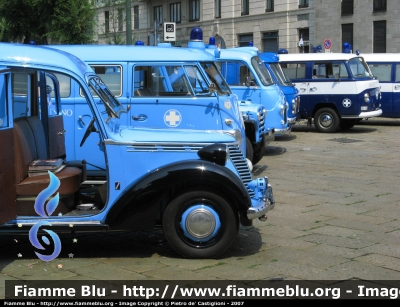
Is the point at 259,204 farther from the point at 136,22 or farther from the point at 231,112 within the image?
the point at 136,22

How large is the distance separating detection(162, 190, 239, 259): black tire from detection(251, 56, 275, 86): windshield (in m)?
8.64

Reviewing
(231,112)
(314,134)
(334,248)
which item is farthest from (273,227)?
(314,134)

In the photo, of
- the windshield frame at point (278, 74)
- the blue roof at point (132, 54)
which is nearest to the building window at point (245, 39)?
the windshield frame at point (278, 74)

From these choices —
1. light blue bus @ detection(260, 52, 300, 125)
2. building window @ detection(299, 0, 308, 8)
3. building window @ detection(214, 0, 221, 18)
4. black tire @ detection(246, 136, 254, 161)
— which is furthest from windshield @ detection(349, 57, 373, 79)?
building window @ detection(214, 0, 221, 18)

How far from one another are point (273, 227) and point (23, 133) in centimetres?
307

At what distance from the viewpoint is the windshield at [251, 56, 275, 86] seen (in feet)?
49.2

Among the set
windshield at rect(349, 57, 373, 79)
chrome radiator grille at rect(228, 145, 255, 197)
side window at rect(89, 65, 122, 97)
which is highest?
windshield at rect(349, 57, 373, 79)

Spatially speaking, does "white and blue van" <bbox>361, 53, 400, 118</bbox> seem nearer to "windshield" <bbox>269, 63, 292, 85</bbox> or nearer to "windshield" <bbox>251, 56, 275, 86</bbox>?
"windshield" <bbox>269, 63, 292, 85</bbox>

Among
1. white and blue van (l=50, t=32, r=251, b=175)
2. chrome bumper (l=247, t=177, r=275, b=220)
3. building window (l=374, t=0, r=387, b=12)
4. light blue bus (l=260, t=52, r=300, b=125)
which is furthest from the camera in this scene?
building window (l=374, t=0, r=387, b=12)

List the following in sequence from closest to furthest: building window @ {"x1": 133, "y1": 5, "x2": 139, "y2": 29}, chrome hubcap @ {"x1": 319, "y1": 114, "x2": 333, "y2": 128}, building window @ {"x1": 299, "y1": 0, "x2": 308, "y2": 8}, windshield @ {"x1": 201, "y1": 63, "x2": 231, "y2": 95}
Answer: windshield @ {"x1": 201, "y1": 63, "x2": 231, "y2": 95} < chrome hubcap @ {"x1": 319, "y1": 114, "x2": 333, "y2": 128} < building window @ {"x1": 299, "y1": 0, "x2": 308, "y2": 8} < building window @ {"x1": 133, "y1": 5, "x2": 139, "y2": 29}

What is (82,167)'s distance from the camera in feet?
24.1

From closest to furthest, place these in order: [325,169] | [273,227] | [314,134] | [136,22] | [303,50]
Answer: [273,227]
[325,169]
[314,134]
[303,50]
[136,22]

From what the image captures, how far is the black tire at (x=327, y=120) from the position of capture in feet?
64.0

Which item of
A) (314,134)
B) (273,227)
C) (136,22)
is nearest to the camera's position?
(273,227)
